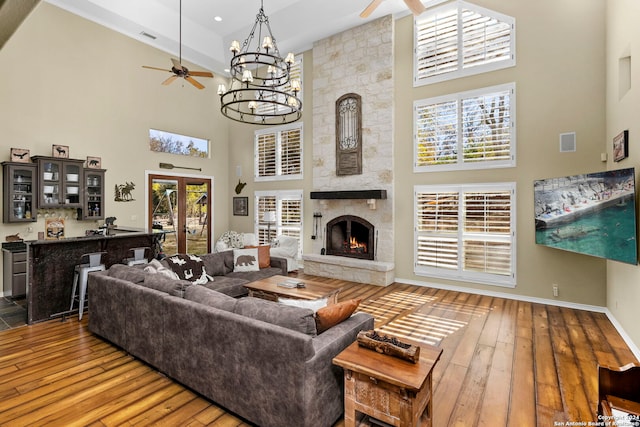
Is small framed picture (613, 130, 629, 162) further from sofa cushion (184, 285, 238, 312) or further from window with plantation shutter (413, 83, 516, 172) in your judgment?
sofa cushion (184, 285, 238, 312)

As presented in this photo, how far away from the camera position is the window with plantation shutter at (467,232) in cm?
530

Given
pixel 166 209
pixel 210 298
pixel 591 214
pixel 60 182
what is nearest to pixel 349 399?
pixel 210 298

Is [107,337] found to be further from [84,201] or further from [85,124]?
[85,124]

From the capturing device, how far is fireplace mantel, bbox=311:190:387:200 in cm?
630

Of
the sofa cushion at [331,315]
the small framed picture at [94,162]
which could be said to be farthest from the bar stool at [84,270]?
the sofa cushion at [331,315]

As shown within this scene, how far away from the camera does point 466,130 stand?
5.65 meters

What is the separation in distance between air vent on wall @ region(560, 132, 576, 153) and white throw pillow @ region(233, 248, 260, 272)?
210 inches

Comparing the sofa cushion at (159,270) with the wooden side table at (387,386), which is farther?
the sofa cushion at (159,270)

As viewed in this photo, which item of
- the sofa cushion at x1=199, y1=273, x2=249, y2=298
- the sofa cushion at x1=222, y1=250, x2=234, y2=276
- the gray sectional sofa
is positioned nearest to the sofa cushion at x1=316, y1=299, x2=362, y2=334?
the gray sectional sofa

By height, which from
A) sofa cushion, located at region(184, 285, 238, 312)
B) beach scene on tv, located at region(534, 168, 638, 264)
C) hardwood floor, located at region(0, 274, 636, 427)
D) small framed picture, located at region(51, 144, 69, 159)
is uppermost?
small framed picture, located at region(51, 144, 69, 159)

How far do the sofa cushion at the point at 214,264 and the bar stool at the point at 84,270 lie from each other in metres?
1.41

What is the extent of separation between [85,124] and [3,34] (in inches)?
231

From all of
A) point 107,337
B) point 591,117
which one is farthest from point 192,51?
point 591,117

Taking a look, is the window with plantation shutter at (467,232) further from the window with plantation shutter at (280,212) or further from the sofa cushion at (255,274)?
the window with plantation shutter at (280,212)
